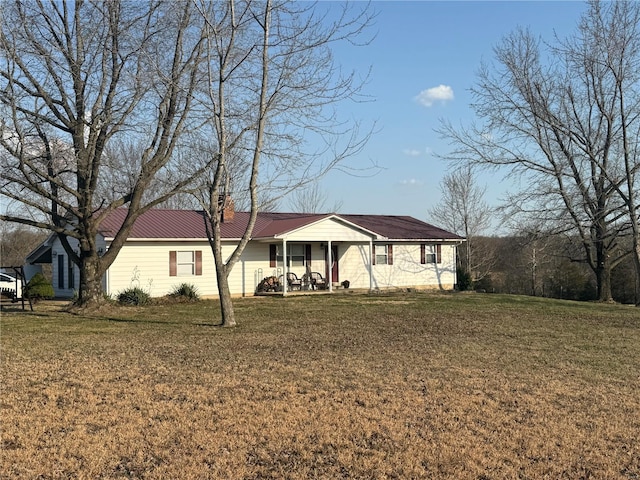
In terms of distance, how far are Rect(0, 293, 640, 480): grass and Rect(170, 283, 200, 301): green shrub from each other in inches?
328

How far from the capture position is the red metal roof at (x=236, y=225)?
861 inches

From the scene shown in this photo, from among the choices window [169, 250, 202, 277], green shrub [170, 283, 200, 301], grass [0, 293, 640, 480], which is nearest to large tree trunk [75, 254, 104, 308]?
grass [0, 293, 640, 480]

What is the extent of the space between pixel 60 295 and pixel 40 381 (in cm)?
1874

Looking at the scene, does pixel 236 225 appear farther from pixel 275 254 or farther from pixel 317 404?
pixel 317 404

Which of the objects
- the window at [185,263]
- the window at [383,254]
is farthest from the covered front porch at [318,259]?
the window at [185,263]

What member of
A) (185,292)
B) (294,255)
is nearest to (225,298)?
(185,292)

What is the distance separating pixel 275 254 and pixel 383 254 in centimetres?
520

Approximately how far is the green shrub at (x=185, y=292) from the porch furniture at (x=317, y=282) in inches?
201

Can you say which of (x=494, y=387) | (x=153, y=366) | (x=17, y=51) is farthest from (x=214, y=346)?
(x=17, y=51)

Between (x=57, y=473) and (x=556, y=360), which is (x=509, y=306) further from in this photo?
(x=57, y=473)

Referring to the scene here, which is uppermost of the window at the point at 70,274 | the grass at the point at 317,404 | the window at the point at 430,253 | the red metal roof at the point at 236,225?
the red metal roof at the point at 236,225

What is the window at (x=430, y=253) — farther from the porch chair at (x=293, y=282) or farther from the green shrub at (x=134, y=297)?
the green shrub at (x=134, y=297)

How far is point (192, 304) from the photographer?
792 inches

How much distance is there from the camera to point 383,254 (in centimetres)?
2673
